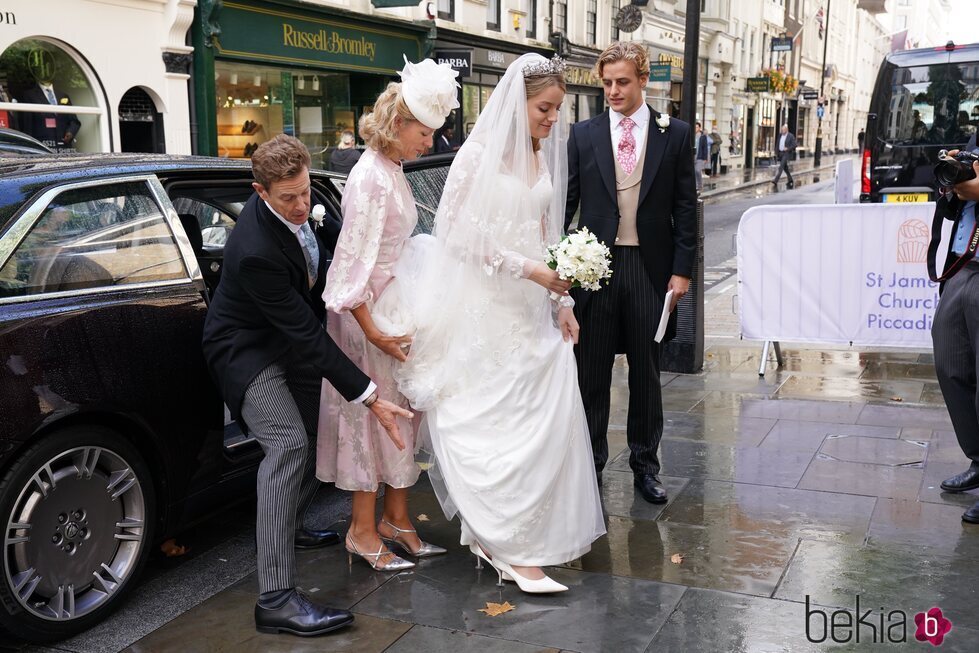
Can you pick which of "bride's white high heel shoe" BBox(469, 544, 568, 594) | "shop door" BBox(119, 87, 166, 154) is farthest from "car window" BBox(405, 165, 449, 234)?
"shop door" BBox(119, 87, 166, 154)

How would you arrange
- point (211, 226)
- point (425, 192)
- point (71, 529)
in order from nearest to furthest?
point (71, 529), point (211, 226), point (425, 192)

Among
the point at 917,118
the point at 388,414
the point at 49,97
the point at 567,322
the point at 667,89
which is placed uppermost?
the point at 667,89

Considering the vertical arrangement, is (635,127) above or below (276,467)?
above

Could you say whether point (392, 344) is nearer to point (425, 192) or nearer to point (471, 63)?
point (425, 192)

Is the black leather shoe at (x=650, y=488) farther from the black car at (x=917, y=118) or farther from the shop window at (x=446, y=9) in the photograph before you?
the shop window at (x=446, y=9)

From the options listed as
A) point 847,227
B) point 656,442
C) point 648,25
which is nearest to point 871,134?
point 847,227

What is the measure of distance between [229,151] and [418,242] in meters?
13.7

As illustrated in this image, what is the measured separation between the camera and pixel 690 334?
7.40 metres

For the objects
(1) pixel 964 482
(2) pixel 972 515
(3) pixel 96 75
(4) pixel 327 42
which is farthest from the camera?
(4) pixel 327 42

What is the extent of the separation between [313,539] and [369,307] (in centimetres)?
115

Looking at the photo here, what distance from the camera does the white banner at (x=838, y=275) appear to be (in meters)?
7.13

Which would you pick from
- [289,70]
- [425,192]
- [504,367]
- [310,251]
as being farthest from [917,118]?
[289,70]

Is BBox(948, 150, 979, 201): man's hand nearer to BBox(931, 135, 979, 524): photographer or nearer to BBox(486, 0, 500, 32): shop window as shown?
BBox(931, 135, 979, 524): photographer

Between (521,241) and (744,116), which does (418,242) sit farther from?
(744,116)
